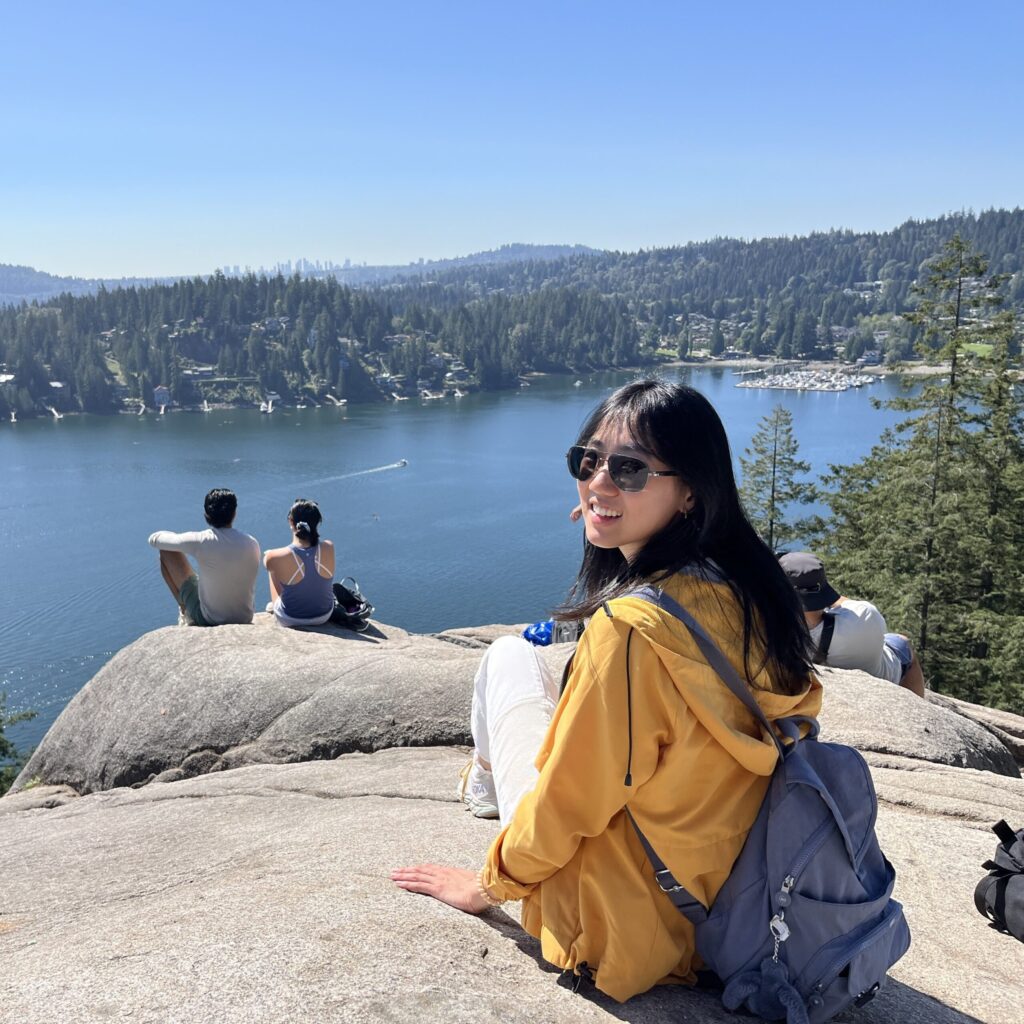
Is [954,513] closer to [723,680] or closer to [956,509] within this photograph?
[956,509]

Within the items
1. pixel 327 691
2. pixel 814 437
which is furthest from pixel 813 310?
pixel 327 691

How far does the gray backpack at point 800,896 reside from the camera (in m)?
2.07

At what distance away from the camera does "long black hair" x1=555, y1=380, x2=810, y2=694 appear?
2143 mm

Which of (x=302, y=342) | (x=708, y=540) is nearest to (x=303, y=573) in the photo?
(x=708, y=540)

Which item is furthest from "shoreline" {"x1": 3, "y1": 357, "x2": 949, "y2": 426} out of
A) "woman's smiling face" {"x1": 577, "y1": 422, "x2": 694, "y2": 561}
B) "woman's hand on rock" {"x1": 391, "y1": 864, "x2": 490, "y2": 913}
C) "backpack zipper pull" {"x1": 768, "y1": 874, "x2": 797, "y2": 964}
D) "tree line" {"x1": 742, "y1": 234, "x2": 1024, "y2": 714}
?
"backpack zipper pull" {"x1": 768, "y1": 874, "x2": 797, "y2": 964}

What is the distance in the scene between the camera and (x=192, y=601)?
25.7 feet

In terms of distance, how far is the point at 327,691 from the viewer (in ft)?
20.0

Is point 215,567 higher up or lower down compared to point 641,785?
lower down

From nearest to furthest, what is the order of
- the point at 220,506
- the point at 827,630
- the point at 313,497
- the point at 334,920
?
1. the point at 334,920
2. the point at 827,630
3. the point at 220,506
4. the point at 313,497

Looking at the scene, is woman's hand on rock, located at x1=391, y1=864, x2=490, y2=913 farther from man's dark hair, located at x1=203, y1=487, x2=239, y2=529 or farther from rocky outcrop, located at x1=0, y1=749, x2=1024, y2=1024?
man's dark hair, located at x1=203, y1=487, x2=239, y2=529

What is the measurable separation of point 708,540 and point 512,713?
3.44ft

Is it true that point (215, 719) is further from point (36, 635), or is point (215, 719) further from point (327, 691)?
point (36, 635)

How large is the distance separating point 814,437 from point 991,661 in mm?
59565

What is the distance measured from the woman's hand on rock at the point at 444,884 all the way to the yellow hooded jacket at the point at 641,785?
53 cm
